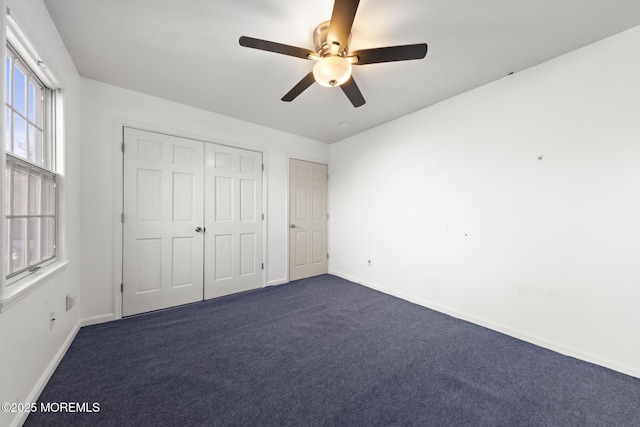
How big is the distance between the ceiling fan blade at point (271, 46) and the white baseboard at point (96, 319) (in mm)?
2940

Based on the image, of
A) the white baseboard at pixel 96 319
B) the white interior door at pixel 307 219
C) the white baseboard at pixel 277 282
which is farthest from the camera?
the white interior door at pixel 307 219

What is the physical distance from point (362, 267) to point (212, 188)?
2.54m

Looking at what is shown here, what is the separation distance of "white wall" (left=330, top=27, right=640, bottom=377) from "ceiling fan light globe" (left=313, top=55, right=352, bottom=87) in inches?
67.5

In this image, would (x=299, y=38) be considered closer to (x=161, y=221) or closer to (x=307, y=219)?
(x=161, y=221)

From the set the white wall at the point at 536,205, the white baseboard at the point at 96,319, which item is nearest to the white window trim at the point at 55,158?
the white baseboard at the point at 96,319

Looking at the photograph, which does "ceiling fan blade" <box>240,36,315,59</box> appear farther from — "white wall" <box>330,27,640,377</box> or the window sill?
"white wall" <box>330,27,640,377</box>

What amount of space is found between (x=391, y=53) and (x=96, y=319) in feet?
11.9

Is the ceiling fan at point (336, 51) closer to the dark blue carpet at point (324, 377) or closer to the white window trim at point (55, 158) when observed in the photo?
the white window trim at point (55, 158)

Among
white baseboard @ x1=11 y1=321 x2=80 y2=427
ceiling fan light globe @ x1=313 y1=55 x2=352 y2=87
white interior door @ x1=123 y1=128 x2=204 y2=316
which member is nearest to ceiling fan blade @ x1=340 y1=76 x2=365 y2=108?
ceiling fan light globe @ x1=313 y1=55 x2=352 y2=87

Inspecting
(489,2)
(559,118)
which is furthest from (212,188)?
(559,118)

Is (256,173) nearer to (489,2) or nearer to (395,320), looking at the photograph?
(395,320)

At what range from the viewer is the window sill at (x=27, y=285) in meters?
1.14

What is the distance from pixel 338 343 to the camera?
6.84ft

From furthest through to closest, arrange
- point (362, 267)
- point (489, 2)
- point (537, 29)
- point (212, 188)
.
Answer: point (362, 267), point (212, 188), point (537, 29), point (489, 2)
